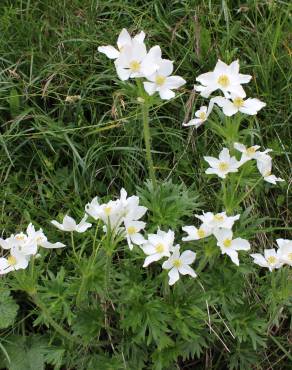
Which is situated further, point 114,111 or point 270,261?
point 114,111

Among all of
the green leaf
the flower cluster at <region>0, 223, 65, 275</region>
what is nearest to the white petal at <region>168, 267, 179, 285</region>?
the flower cluster at <region>0, 223, 65, 275</region>

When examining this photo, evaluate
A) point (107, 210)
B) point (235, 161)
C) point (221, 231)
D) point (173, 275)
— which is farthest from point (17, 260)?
point (235, 161)

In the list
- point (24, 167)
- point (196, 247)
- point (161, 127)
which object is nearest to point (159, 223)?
point (196, 247)

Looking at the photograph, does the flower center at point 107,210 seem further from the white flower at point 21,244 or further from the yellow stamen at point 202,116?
the yellow stamen at point 202,116

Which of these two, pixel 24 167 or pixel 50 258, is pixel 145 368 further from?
pixel 24 167

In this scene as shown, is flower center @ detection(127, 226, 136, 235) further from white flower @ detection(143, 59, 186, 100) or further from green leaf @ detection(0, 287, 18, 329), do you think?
green leaf @ detection(0, 287, 18, 329)

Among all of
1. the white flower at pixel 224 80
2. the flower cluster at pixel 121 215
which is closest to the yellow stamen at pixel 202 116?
the white flower at pixel 224 80

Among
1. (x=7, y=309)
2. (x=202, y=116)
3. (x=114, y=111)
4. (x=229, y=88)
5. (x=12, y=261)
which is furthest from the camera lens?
(x=114, y=111)

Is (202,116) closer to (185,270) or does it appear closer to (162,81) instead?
(162,81)
